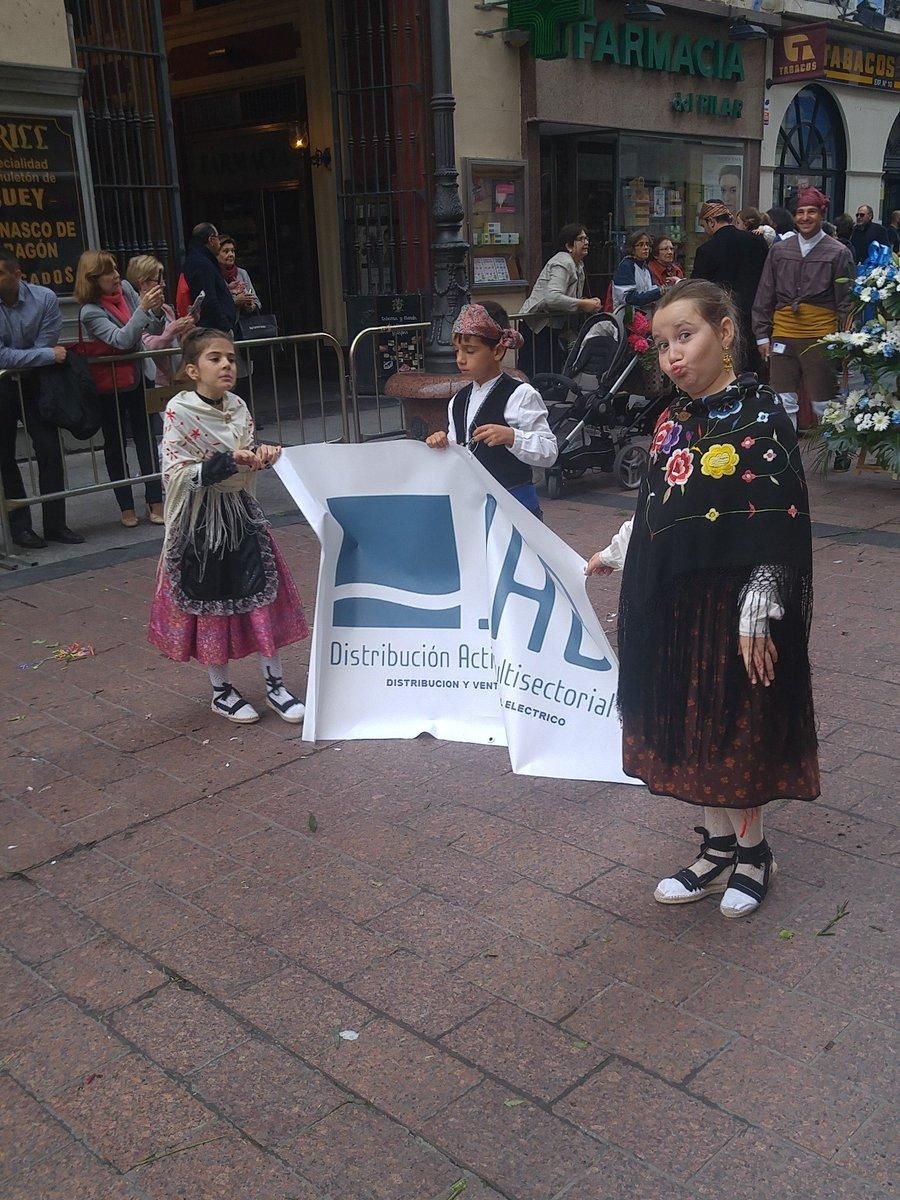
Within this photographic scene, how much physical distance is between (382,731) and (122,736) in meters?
1.09

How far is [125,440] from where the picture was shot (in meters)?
8.38

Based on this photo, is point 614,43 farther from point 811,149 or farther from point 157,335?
point 157,335

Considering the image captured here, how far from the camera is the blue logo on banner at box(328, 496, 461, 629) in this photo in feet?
15.1

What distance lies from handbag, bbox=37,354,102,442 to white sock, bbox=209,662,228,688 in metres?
3.20

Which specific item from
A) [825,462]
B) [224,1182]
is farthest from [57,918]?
[825,462]

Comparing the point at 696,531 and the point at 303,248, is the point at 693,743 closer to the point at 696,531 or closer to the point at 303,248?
the point at 696,531

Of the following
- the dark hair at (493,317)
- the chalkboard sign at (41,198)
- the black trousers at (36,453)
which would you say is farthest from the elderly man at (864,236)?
the dark hair at (493,317)

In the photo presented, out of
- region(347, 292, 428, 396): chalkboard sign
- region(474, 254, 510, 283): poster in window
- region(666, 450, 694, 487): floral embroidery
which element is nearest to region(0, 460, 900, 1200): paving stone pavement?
region(666, 450, 694, 487): floral embroidery

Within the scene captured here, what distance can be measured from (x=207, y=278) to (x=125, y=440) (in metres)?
1.93

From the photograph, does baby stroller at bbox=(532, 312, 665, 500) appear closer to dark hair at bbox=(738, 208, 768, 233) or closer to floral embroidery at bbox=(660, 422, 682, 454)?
dark hair at bbox=(738, 208, 768, 233)

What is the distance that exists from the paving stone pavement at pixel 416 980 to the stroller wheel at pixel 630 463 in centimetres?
441

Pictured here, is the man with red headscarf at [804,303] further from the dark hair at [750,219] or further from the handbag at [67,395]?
the handbag at [67,395]

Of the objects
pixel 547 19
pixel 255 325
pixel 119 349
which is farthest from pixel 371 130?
pixel 119 349

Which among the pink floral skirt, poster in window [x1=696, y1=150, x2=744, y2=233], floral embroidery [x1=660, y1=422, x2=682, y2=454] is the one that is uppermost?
poster in window [x1=696, y1=150, x2=744, y2=233]
